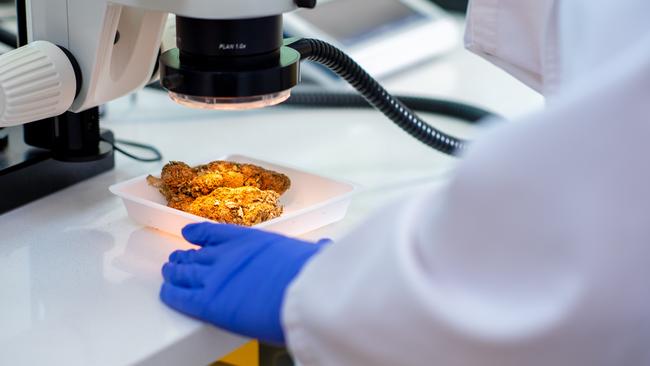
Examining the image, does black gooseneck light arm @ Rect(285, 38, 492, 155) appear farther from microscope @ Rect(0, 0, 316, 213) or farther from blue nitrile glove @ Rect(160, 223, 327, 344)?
blue nitrile glove @ Rect(160, 223, 327, 344)

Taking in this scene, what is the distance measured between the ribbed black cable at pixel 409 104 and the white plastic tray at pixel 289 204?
35cm

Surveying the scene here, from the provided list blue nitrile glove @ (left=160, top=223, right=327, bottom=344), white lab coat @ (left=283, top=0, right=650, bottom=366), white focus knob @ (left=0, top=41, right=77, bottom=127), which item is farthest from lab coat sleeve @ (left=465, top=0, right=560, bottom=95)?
white focus knob @ (left=0, top=41, right=77, bottom=127)

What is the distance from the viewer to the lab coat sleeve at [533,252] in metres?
0.69

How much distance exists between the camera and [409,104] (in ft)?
4.99

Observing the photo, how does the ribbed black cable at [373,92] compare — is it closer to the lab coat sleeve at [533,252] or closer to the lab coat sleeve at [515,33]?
the lab coat sleeve at [515,33]

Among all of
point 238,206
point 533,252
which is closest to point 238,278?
point 238,206

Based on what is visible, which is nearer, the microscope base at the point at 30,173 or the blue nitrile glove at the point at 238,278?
the blue nitrile glove at the point at 238,278

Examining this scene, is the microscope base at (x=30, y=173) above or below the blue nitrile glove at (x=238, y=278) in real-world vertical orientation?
below

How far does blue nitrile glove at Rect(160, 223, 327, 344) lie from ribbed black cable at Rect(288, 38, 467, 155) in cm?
24

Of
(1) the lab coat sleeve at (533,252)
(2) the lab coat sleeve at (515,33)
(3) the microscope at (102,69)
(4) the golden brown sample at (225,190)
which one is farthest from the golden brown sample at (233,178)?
(1) the lab coat sleeve at (533,252)

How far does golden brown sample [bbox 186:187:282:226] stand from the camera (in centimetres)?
101

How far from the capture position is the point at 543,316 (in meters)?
0.69

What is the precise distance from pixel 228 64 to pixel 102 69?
170 millimetres

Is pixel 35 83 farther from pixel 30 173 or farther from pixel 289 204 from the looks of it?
pixel 289 204
